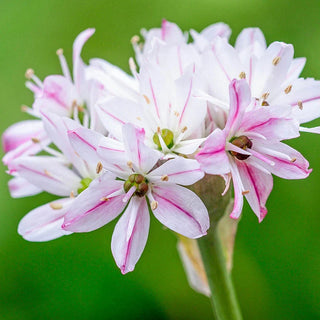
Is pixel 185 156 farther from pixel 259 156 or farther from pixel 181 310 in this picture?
pixel 181 310

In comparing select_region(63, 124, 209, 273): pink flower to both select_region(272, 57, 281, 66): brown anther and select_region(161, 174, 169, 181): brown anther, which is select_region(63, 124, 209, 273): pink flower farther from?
select_region(272, 57, 281, 66): brown anther

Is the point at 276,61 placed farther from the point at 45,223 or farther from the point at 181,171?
the point at 45,223

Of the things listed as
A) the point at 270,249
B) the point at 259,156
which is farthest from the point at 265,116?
the point at 270,249

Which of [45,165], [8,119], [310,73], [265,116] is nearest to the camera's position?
[265,116]

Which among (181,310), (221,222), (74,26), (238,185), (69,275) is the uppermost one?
(74,26)

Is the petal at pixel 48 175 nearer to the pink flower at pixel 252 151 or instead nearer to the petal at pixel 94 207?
the petal at pixel 94 207

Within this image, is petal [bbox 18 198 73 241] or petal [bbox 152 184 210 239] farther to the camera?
petal [bbox 18 198 73 241]

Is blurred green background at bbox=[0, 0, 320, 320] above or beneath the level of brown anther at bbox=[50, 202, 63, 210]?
beneath

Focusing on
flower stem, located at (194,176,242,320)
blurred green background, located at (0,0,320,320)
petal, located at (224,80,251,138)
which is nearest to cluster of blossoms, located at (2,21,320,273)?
petal, located at (224,80,251,138)

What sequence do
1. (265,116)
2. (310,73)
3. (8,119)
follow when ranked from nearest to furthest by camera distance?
(265,116), (310,73), (8,119)
